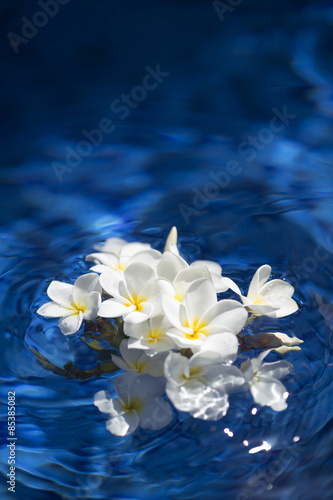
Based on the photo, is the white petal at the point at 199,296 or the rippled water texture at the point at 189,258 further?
the rippled water texture at the point at 189,258

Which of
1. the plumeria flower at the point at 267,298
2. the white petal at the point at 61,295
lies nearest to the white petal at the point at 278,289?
the plumeria flower at the point at 267,298

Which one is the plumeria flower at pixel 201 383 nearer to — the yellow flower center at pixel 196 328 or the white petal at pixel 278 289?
the yellow flower center at pixel 196 328

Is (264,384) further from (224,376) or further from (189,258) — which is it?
(189,258)

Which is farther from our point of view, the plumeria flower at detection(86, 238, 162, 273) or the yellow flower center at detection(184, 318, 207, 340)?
the plumeria flower at detection(86, 238, 162, 273)

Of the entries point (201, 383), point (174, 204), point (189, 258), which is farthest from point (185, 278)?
point (174, 204)

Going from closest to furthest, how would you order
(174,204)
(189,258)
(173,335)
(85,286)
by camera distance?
(173,335) → (85,286) → (189,258) → (174,204)

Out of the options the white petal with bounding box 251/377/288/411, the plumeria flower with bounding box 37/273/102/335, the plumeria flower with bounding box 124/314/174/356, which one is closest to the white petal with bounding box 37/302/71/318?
the plumeria flower with bounding box 37/273/102/335

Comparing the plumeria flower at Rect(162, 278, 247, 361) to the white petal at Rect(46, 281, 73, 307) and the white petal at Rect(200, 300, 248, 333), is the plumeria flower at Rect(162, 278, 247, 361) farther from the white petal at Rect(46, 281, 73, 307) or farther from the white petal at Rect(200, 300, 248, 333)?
the white petal at Rect(46, 281, 73, 307)
